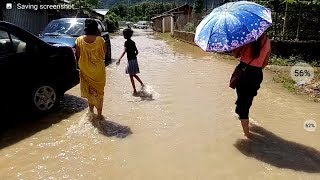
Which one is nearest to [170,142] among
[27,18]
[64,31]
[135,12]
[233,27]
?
[233,27]

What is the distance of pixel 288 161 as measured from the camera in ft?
15.7

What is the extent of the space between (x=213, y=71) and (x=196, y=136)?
20.0 ft

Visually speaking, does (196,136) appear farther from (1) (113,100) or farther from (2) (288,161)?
(1) (113,100)

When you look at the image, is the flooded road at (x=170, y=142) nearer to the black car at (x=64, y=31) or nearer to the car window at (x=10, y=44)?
the car window at (x=10, y=44)

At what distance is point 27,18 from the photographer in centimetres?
2109

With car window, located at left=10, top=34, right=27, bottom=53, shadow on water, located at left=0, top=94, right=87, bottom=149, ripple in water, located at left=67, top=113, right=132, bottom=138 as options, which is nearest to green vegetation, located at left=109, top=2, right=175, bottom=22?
shadow on water, located at left=0, top=94, right=87, bottom=149

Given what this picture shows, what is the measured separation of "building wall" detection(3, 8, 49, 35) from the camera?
19.3 meters

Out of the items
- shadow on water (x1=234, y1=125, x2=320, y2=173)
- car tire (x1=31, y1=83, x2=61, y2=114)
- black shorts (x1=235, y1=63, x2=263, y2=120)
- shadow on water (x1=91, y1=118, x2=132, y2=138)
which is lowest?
shadow on water (x1=234, y1=125, x2=320, y2=173)

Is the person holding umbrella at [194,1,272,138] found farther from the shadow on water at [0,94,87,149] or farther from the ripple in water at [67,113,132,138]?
the shadow on water at [0,94,87,149]

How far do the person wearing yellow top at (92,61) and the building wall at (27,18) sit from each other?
48.5ft

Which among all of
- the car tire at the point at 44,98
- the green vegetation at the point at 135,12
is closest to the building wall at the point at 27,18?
the car tire at the point at 44,98

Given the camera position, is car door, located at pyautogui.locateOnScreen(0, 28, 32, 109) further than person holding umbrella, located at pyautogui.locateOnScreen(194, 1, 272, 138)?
Yes

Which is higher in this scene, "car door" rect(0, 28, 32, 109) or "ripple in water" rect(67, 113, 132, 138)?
"car door" rect(0, 28, 32, 109)

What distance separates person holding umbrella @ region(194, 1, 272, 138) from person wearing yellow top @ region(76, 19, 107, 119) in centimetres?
174
